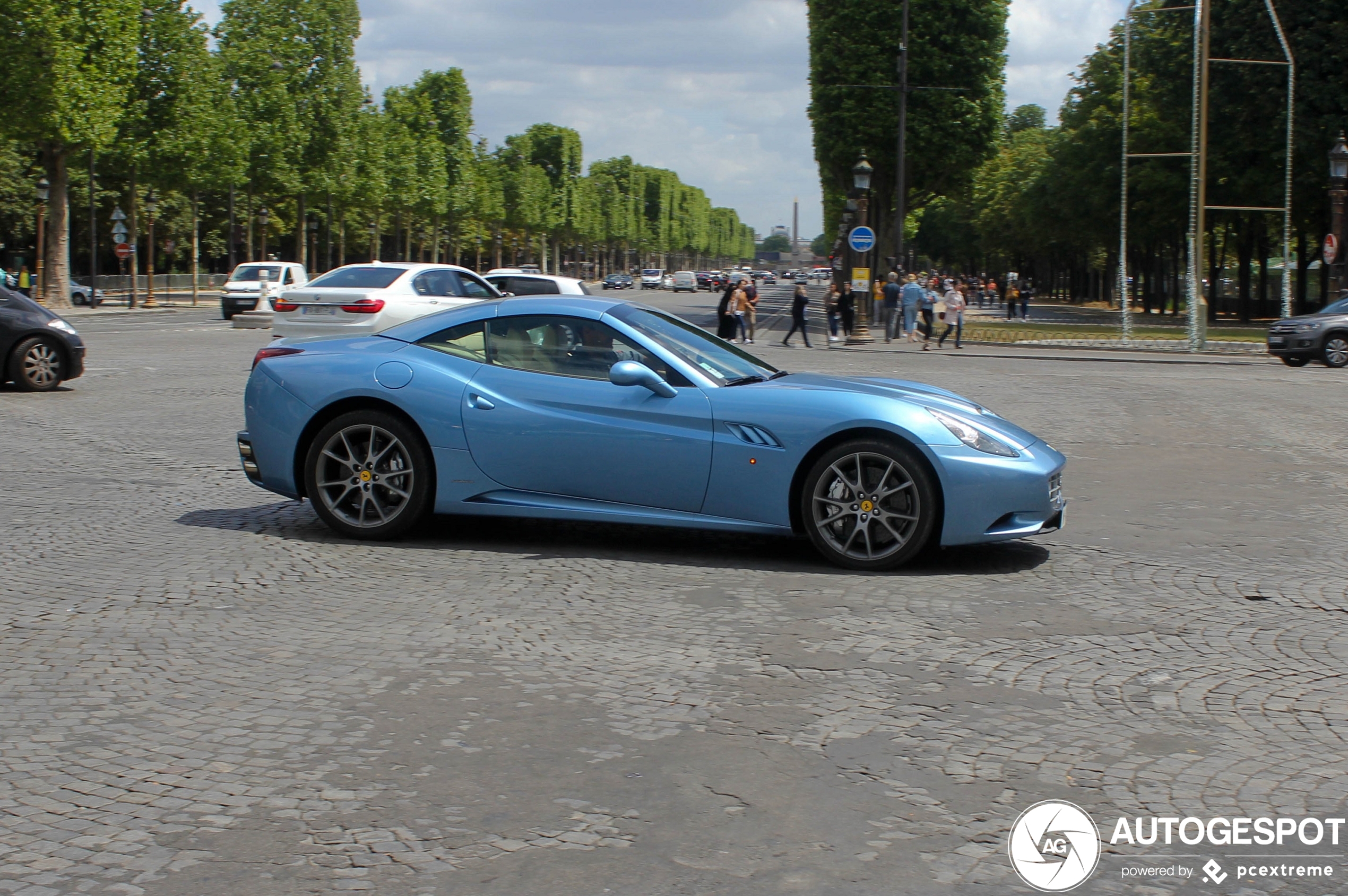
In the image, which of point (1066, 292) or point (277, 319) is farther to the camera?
point (1066, 292)

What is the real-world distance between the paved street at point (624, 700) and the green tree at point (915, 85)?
4269cm

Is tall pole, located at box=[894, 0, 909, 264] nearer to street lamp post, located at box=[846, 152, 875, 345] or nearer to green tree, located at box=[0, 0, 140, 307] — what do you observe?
street lamp post, located at box=[846, 152, 875, 345]

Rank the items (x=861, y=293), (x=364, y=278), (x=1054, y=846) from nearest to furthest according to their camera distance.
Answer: (x=1054, y=846) → (x=364, y=278) → (x=861, y=293)

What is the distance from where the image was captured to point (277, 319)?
20781 millimetres

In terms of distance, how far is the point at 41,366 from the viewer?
16875mm

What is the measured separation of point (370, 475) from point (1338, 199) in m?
32.4

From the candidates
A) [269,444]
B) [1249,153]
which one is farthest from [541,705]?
[1249,153]

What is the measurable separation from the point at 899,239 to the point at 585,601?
3480cm

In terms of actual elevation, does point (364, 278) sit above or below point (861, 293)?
below

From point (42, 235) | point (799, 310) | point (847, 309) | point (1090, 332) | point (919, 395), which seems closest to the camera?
point (919, 395)

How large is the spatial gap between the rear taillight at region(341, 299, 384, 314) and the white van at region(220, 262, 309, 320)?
21450 millimetres

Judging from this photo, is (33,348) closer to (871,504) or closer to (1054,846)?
(871,504)

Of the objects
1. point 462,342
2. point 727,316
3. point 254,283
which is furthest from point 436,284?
point 254,283

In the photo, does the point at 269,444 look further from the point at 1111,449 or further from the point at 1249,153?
the point at 1249,153
